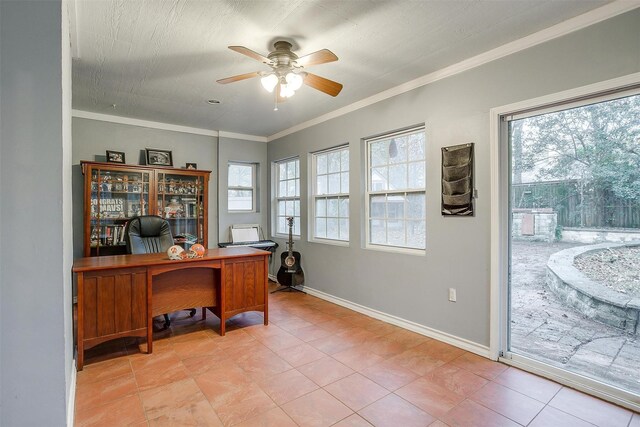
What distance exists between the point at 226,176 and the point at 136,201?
1.41m

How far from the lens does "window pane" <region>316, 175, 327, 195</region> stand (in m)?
4.61

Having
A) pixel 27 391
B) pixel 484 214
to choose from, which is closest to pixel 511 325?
pixel 484 214

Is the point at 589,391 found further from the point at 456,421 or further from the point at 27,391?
the point at 27,391

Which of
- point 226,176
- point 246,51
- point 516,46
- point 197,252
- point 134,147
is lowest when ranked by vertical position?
point 197,252

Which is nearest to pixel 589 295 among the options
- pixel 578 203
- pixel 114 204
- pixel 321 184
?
pixel 578 203

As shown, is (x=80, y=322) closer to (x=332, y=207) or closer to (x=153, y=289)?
(x=153, y=289)

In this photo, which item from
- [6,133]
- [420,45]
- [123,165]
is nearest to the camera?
[6,133]

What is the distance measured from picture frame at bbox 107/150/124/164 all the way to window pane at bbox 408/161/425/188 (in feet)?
12.6

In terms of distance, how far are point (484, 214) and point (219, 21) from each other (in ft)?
8.37

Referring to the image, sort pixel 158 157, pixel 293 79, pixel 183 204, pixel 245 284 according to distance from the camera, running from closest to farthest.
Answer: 1. pixel 293 79
2. pixel 245 284
3. pixel 158 157
4. pixel 183 204

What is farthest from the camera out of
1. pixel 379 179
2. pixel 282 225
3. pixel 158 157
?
pixel 282 225

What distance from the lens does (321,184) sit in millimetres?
4684

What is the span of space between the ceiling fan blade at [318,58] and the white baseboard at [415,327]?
260cm

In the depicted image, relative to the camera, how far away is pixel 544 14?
210 cm
